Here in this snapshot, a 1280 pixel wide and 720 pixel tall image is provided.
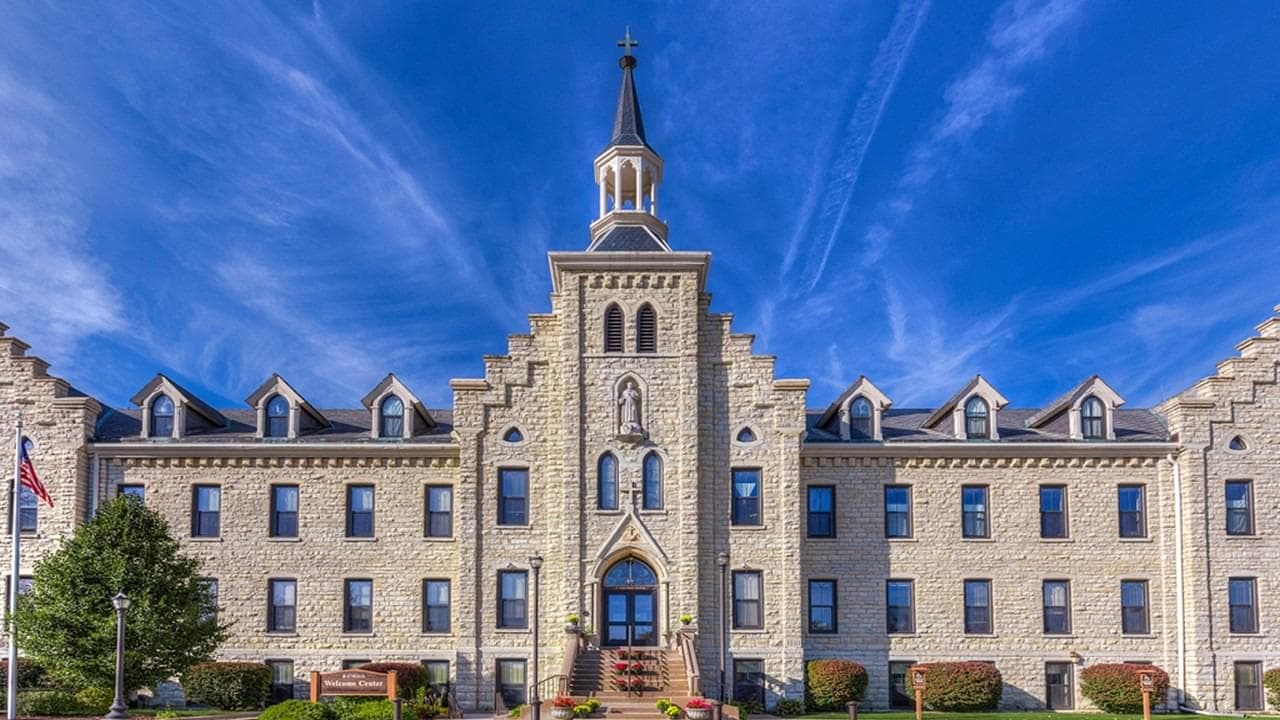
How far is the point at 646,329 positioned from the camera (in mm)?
35969

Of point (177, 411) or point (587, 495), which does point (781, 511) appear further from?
point (177, 411)

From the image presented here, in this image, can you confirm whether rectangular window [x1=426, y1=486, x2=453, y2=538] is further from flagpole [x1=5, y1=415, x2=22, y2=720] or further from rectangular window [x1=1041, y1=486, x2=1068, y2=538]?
rectangular window [x1=1041, y1=486, x2=1068, y2=538]

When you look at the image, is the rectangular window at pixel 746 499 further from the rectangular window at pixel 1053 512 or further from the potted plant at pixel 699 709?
the rectangular window at pixel 1053 512

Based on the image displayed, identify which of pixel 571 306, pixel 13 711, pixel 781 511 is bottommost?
pixel 13 711

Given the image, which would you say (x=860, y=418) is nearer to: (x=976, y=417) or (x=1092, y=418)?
(x=976, y=417)

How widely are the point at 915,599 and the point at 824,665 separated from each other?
380 cm

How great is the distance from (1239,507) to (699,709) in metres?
19.1

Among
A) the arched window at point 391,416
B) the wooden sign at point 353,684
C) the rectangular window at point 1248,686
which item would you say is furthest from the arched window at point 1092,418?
the wooden sign at point 353,684

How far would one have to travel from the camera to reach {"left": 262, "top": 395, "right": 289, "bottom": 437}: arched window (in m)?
37.2

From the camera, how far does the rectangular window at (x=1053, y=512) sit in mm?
36562

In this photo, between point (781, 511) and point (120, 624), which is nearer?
point (120, 624)

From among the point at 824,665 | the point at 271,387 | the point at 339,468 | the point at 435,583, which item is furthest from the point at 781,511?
the point at 271,387

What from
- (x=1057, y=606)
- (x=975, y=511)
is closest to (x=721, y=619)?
(x=975, y=511)

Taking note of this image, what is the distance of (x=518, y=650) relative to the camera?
35094mm
